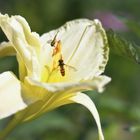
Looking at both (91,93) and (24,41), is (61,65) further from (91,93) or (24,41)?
(91,93)

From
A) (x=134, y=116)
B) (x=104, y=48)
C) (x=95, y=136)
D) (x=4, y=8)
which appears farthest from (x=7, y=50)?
(x=4, y=8)

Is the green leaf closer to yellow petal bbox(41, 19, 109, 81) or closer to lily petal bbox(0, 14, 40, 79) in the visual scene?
yellow petal bbox(41, 19, 109, 81)

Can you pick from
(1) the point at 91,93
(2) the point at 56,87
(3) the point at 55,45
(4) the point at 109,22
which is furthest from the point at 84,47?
(4) the point at 109,22

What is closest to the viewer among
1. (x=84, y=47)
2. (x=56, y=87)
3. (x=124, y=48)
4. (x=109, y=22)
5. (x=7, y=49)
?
(x=56, y=87)

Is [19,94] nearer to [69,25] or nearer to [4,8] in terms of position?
[69,25]

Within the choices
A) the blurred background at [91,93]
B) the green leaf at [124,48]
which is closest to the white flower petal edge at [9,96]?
the green leaf at [124,48]

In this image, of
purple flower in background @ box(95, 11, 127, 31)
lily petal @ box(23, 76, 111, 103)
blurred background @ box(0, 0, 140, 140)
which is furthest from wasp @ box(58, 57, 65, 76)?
purple flower in background @ box(95, 11, 127, 31)
